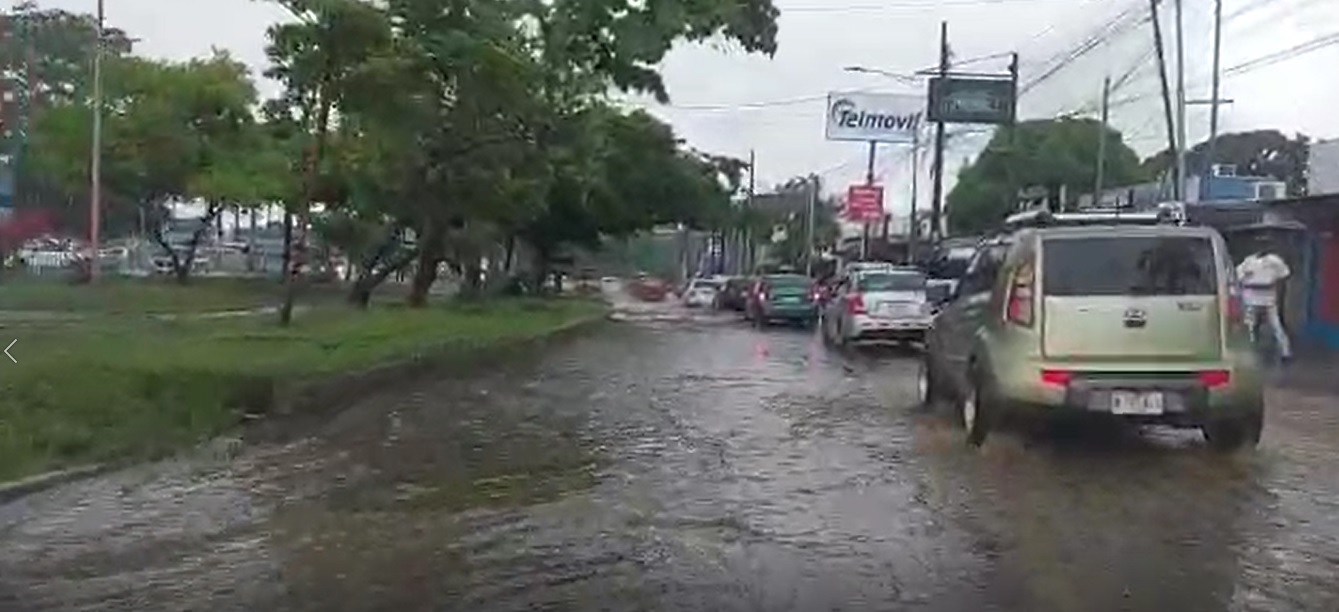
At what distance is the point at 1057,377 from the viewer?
42.4 ft

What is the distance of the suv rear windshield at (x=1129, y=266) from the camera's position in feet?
42.4

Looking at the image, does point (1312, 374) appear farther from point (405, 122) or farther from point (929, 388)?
point (405, 122)

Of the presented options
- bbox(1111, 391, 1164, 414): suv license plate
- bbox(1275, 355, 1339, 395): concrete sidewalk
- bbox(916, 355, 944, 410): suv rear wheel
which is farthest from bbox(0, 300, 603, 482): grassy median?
bbox(1275, 355, 1339, 395): concrete sidewalk

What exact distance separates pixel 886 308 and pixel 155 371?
52.5 ft

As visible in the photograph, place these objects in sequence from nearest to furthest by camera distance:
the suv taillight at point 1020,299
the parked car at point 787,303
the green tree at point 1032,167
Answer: the suv taillight at point 1020,299, the parked car at point 787,303, the green tree at point 1032,167

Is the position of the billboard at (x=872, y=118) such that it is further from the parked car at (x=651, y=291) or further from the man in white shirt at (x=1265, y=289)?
the man in white shirt at (x=1265, y=289)

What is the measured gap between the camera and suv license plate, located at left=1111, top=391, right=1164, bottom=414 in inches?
505

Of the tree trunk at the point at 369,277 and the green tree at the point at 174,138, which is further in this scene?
the green tree at the point at 174,138

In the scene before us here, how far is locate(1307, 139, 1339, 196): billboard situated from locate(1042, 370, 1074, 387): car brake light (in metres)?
28.0

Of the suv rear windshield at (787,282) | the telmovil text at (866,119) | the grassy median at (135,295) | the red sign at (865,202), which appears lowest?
the grassy median at (135,295)

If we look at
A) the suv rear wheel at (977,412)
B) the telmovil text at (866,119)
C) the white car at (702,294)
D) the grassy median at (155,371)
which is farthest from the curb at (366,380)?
the telmovil text at (866,119)

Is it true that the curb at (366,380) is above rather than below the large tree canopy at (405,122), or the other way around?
below

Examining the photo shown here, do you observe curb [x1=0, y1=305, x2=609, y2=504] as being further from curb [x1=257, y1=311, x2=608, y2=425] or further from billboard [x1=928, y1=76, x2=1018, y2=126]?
billboard [x1=928, y1=76, x2=1018, y2=126]

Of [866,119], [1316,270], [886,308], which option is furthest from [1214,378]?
[866,119]
